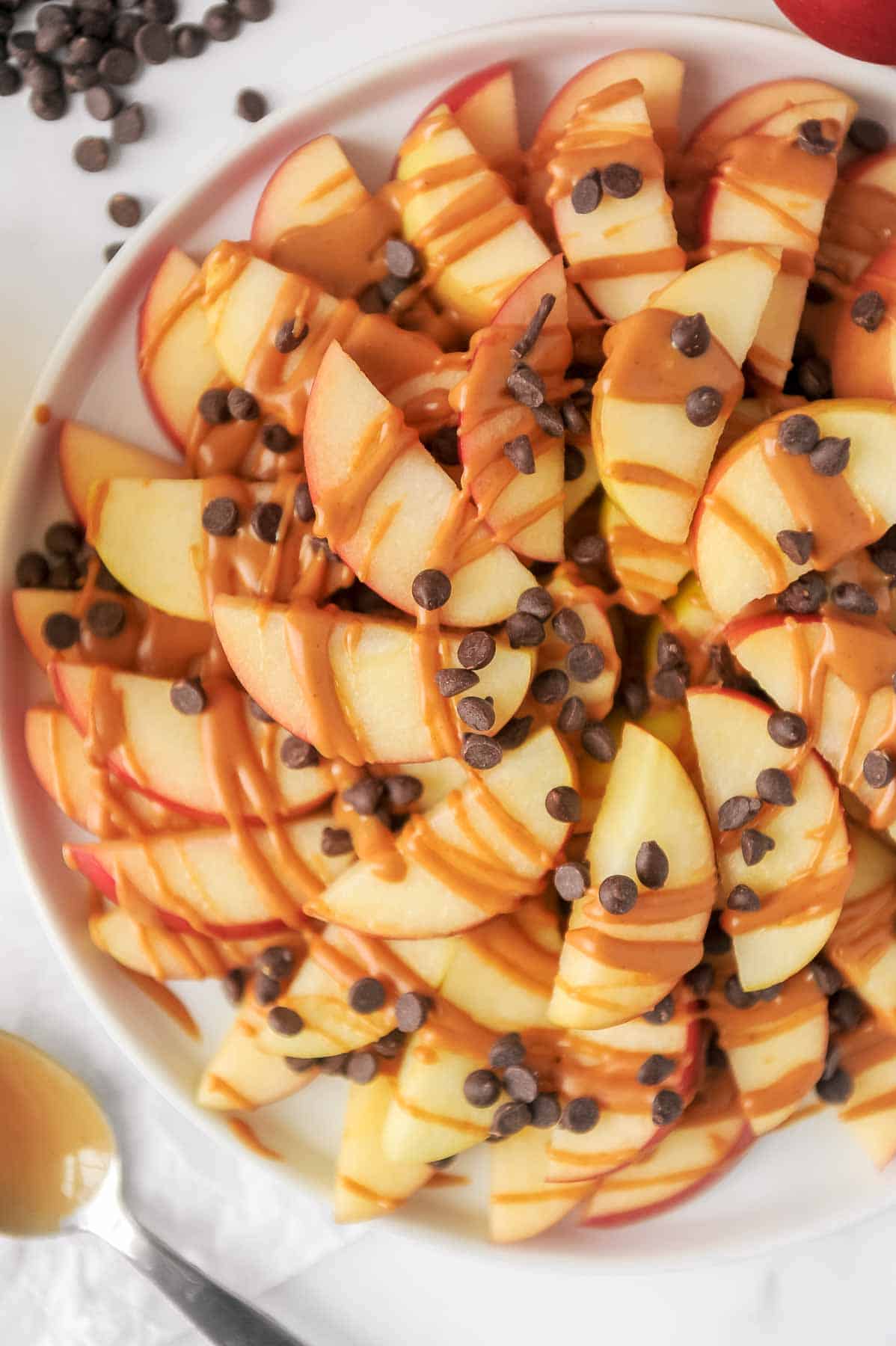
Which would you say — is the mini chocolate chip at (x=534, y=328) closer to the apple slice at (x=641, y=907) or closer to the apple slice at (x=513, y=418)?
the apple slice at (x=513, y=418)

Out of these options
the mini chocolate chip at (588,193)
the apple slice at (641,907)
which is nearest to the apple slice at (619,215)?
the mini chocolate chip at (588,193)

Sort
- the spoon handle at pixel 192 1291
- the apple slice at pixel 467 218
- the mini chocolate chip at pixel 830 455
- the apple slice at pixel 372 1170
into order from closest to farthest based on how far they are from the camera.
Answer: the mini chocolate chip at pixel 830 455 < the apple slice at pixel 467 218 < the apple slice at pixel 372 1170 < the spoon handle at pixel 192 1291

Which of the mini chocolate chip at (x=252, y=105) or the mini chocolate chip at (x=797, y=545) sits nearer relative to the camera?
the mini chocolate chip at (x=797, y=545)

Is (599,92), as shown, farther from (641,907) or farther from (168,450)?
A: (641,907)

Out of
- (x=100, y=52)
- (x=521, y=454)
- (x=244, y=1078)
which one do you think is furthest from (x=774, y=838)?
(x=100, y=52)

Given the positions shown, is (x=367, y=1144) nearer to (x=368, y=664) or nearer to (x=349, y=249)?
(x=368, y=664)

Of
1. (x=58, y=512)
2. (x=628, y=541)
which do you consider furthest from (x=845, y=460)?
(x=58, y=512)
